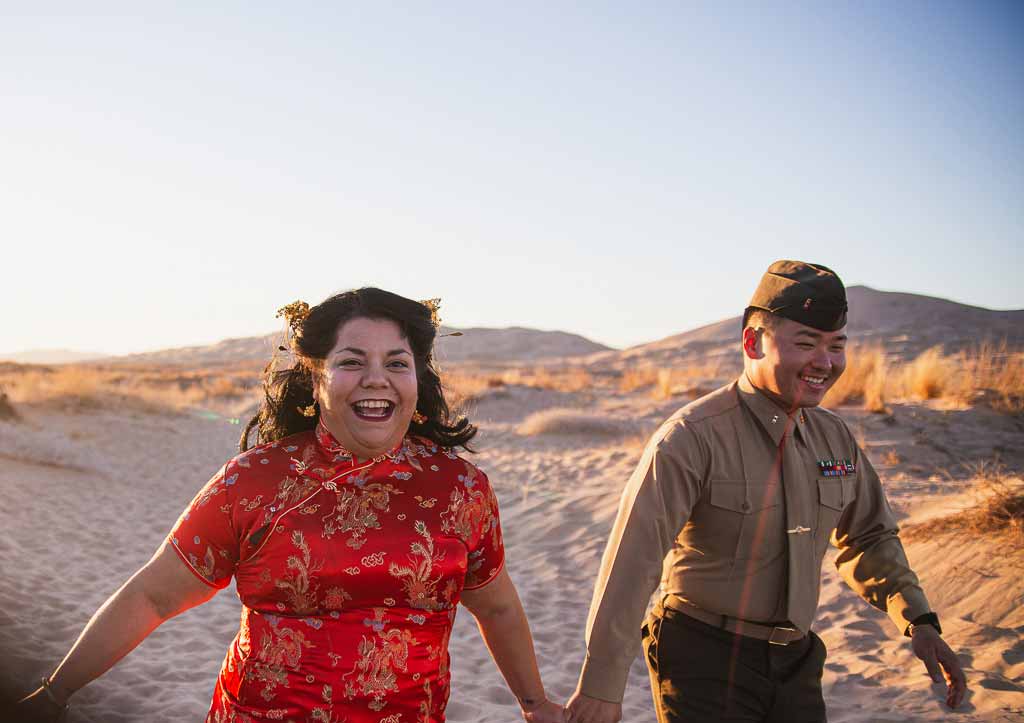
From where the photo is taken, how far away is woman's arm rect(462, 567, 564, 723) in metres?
2.47

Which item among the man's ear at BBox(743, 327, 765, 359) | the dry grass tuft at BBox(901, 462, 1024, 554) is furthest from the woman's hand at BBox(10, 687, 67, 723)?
the dry grass tuft at BBox(901, 462, 1024, 554)

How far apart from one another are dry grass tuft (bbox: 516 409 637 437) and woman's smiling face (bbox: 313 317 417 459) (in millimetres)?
12886

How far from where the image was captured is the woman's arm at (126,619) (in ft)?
6.71

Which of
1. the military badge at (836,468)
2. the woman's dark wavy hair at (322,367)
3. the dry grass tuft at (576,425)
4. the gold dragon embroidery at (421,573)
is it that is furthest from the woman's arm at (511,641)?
the dry grass tuft at (576,425)

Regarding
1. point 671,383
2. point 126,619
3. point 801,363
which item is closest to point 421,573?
point 126,619

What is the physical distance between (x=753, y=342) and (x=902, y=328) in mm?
58122

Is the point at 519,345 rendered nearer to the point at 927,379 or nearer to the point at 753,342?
the point at 927,379

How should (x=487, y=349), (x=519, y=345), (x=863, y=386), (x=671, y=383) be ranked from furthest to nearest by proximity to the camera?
(x=487, y=349) < (x=519, y=345) < (x=671, y=383) < (x=863, y=386)

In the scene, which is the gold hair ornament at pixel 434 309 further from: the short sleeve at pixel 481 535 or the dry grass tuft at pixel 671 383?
the dry grass tuft at pixel 671 383

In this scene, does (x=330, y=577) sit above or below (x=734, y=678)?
above

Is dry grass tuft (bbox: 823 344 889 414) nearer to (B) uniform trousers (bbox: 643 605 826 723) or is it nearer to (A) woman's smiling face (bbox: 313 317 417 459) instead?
(B) uniform trousers (bbox: 643 605 826 723)

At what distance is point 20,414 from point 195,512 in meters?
16.2

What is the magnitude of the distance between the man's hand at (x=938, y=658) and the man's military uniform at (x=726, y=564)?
0.17ft

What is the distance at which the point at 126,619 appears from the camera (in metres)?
2.10
